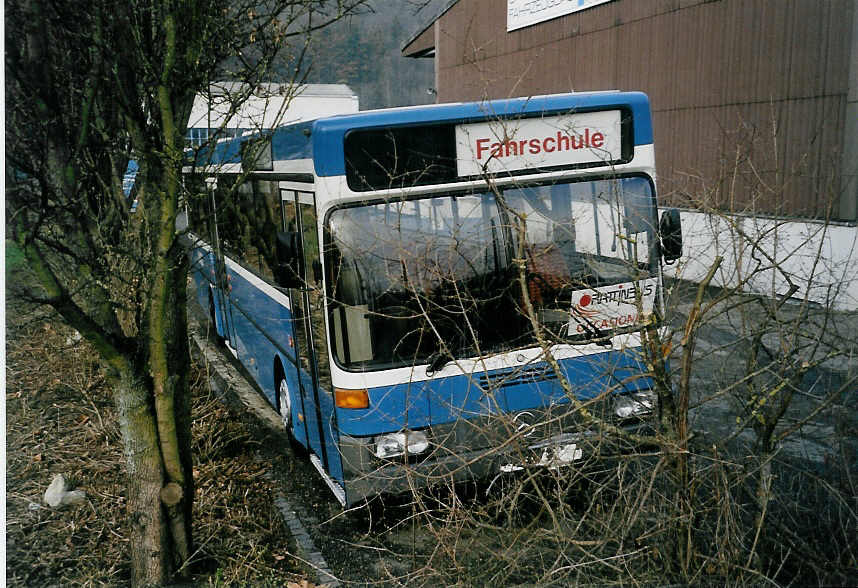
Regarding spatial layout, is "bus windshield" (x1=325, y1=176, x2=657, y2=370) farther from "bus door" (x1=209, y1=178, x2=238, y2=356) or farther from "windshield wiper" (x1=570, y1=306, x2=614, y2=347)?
"bus door" (x1=209, y1=178, x2=238, y2=356)

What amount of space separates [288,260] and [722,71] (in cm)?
1279

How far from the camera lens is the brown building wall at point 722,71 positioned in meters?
13.0

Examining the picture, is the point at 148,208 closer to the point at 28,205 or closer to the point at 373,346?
the point at 28,205

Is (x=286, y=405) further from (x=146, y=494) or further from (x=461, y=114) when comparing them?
(x=461, y=114)

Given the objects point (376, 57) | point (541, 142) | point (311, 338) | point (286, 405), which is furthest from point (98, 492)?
point (376, 57)

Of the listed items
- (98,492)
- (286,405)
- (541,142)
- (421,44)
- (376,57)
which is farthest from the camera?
(421,44)

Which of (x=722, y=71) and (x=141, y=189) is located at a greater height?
(x=722, y=71)

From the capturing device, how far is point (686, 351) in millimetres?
3814

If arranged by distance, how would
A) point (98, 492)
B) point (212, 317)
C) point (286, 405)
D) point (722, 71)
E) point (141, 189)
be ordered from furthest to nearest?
point (722, 71) < point (212, 317) < point (286, 405) < point (98, 492) < point (141, 189)

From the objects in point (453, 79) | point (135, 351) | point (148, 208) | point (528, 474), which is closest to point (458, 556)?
point (528, 474)

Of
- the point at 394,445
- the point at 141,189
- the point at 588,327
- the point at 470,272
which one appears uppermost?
the point at 141,189

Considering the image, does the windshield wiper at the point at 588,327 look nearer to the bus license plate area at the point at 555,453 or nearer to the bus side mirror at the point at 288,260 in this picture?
the bus license plate area at the point at 555,453

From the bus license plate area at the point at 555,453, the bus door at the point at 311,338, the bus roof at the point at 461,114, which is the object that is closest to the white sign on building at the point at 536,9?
the bus roof at the point at 461,114

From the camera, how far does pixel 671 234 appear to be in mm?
5773
